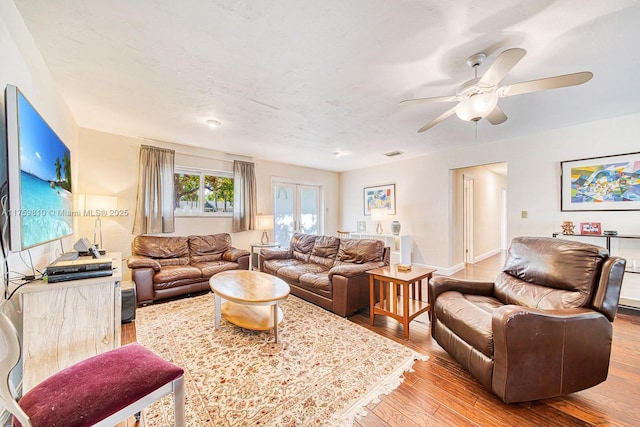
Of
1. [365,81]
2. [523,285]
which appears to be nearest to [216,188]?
[365,81]

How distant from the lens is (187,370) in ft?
6.17

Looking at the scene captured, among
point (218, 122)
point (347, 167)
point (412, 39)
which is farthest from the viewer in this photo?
point (347, 167)

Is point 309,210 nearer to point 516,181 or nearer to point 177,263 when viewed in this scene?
point 177,263

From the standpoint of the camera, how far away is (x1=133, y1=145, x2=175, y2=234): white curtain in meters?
3.96

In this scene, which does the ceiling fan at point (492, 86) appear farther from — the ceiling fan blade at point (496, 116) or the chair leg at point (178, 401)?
the chair leg at point (178, 401)

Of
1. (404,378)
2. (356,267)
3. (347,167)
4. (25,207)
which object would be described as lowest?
(404,378)

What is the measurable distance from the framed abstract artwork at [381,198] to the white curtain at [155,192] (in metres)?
4.38

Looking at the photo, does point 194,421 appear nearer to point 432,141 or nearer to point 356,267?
point 356,267

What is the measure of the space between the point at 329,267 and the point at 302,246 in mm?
820

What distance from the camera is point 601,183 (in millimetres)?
3283

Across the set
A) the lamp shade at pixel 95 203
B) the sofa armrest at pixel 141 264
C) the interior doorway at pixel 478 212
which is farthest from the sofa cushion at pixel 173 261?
the interior doorway at pixel 478 212

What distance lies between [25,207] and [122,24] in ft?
4.31

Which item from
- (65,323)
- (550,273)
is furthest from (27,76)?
(550,273)

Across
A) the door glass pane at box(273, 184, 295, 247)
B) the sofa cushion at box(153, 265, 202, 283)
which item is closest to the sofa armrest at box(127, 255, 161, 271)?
the sofa cushion at box(153, 265, 202, 283)
